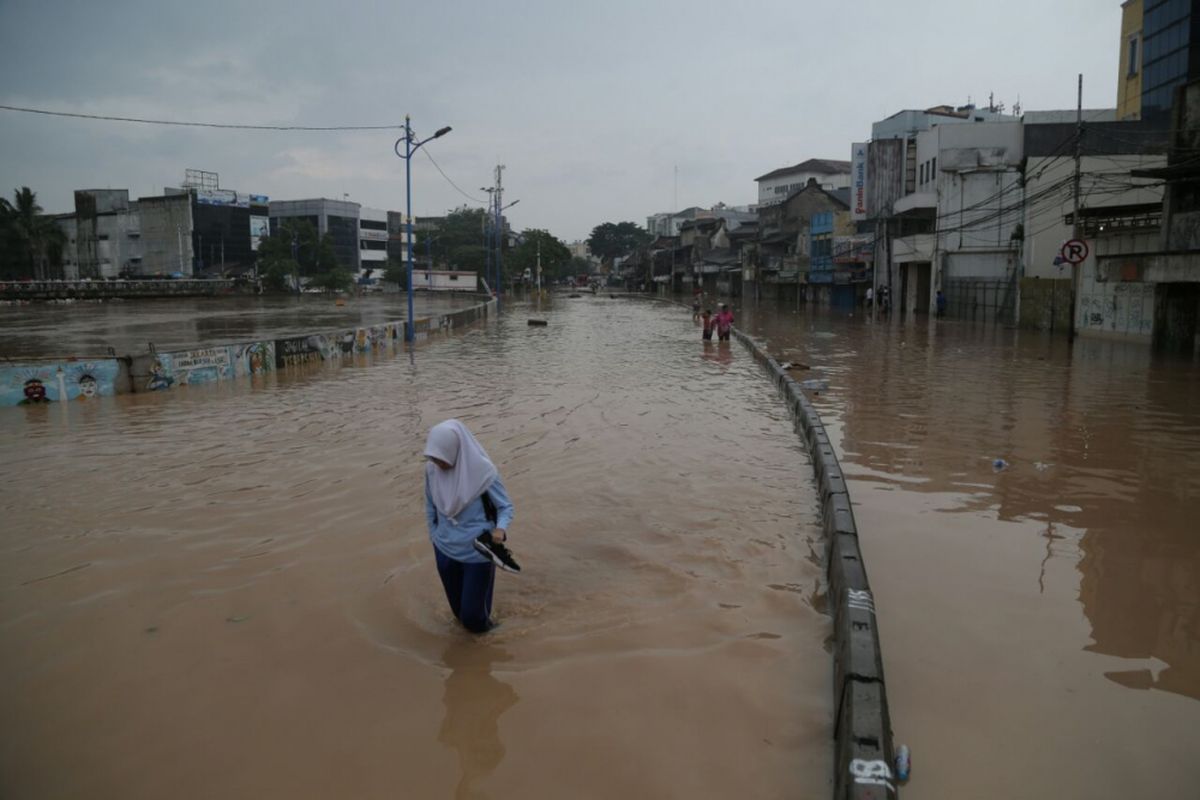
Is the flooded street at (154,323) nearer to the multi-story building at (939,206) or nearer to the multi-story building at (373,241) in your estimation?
the multi-story building at (939,206)

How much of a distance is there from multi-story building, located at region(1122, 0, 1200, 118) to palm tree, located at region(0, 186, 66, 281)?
82.5 m

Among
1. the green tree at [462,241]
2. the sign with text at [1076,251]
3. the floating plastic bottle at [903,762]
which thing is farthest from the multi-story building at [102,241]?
the floating plastic bottle at [903,762]

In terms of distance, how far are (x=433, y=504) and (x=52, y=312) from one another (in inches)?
2424

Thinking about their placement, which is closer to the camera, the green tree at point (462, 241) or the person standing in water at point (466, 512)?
the person standing in water at point (466, 512)

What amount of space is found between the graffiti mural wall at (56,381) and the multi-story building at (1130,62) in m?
40.3

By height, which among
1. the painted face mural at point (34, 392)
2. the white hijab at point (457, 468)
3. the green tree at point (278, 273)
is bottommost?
the painted face mural at point (34, 392)

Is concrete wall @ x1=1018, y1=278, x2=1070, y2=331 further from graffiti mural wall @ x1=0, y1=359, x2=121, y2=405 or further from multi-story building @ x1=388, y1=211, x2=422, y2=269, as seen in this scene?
multi-story building @ x1=388, y1=211, x2=422, y2=269

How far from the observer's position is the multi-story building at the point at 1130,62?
36.2 metres

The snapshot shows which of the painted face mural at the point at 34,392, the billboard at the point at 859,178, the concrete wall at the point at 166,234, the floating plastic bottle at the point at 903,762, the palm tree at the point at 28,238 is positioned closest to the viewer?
the floating plastic bottle at the point at 903,762

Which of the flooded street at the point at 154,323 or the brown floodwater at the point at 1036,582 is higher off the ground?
the flooded street at the point at 154,323

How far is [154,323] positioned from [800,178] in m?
72.3

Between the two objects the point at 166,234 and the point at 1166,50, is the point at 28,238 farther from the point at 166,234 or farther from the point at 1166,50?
the point at 1166,50

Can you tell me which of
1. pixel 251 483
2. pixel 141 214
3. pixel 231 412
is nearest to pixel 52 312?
pixel 141 214

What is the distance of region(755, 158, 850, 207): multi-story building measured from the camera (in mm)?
92625
